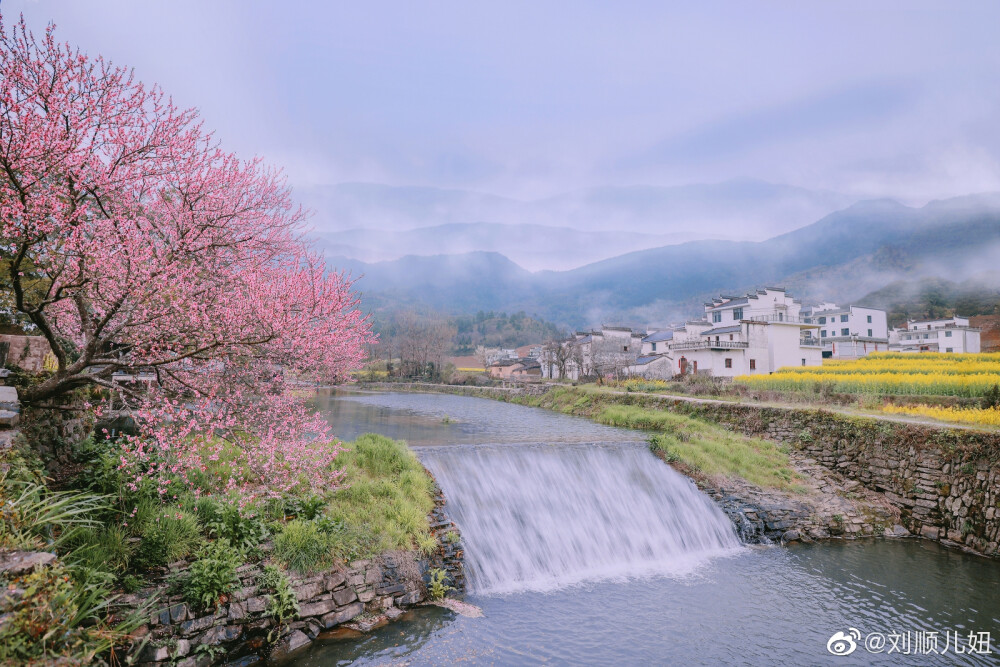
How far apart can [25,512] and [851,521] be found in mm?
17761

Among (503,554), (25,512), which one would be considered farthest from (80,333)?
(503,554)

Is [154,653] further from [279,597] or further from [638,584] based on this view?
[638,584]

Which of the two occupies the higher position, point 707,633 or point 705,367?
point 705,367

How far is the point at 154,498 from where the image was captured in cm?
735

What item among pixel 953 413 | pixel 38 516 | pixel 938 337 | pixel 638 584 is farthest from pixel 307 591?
pixel 938 337

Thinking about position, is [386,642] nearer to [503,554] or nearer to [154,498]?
[503,554]

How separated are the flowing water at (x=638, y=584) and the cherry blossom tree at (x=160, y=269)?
12.7 feet

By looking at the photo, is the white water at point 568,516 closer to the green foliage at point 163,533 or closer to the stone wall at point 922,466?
the green foliage at point 163,533

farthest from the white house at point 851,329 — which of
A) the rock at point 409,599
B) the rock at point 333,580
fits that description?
the rock at point 333,580

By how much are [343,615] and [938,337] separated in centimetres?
7867

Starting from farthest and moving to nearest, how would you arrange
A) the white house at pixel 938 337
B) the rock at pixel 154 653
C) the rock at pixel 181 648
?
the white house at pixel 938 337
the rock at pixel 181 648
the rock at pixel 154 653

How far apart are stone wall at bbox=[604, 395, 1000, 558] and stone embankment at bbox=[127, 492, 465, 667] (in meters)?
13.2

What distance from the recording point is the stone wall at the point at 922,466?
12375 mm

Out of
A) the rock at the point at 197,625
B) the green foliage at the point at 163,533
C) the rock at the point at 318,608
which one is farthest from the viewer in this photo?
the rock at the point at 318,608
